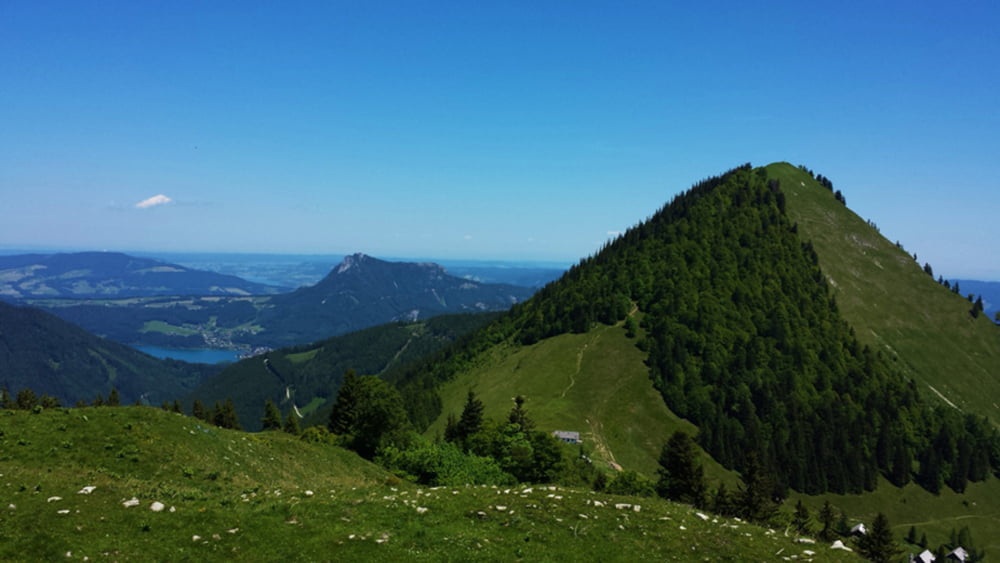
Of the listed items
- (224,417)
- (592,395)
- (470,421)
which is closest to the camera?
(470,421)

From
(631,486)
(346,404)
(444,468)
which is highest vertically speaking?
(444,468)

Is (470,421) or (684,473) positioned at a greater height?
(684,473)

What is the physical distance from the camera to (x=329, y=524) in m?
21.6

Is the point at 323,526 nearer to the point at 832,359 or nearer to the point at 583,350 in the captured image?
the point at 583,350

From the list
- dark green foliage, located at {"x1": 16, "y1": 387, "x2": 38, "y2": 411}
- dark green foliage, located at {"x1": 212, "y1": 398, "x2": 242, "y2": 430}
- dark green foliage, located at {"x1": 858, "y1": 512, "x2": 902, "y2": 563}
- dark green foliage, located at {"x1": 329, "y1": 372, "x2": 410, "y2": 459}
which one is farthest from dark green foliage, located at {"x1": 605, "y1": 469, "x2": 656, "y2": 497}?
dark green foliage, located at {"x1": 16, "y1": 387, "x2": 38, "y2": 411}

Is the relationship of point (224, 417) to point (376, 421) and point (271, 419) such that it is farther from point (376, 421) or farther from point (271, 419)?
point (376, 421)

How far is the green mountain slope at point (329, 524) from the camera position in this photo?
60.7 feet

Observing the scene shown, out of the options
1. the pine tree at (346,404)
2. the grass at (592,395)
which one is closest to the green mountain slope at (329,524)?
the pine tree at (346,404)

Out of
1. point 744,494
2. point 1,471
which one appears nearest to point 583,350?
point 744,494

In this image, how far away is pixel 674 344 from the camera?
17775 centimetres

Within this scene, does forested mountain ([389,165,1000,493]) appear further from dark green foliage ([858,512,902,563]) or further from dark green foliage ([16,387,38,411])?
dark green foliage ([16,387,38,411])

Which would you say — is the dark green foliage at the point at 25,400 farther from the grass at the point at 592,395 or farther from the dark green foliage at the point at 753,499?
the dark green foliage at the point at 753,499

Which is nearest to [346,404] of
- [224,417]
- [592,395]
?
[224,417]

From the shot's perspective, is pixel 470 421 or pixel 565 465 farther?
pixel 470 421
